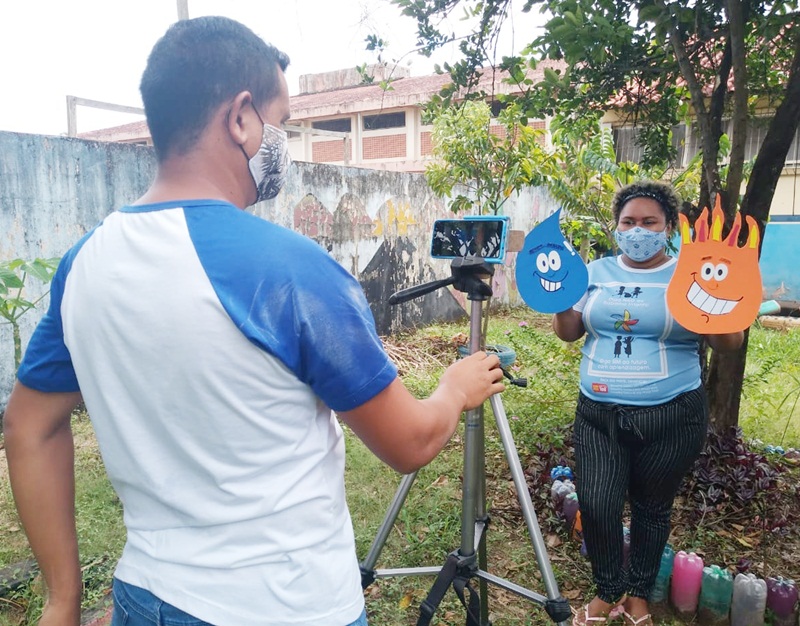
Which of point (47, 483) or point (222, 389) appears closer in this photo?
point (222, 389)

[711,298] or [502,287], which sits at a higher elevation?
[711,298]

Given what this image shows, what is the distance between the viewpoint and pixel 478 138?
21.1 ft

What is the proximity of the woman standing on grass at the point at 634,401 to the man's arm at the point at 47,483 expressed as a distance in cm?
167

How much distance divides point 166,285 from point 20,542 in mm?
2724

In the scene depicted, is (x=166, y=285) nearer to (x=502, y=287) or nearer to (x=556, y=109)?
(x=556, y=109)

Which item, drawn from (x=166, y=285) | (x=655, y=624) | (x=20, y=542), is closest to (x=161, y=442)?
(x=166, y=285)

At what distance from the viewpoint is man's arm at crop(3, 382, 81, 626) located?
0.99 metres

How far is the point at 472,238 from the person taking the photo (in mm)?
1498

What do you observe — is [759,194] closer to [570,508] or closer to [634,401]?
[634,401]

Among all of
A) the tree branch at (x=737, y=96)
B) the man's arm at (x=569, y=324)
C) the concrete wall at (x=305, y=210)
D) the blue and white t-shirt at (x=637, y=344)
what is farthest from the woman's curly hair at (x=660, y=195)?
the concrete wall at (x=305, y=210)

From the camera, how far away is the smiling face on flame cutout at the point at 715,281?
5.98ft

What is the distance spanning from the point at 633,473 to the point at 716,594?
613 mm

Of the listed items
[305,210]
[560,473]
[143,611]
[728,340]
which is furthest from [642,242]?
[305,210]

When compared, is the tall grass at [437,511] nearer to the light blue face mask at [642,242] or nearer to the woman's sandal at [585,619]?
the woman's sandal at [585,619]
